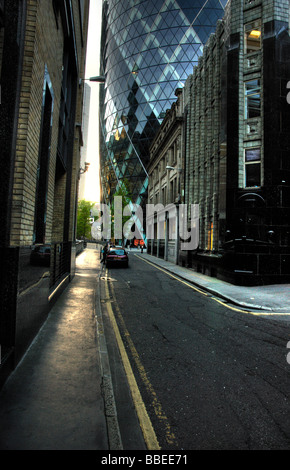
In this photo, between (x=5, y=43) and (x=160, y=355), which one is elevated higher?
(x=5, y=43)

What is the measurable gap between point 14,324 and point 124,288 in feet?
27.6

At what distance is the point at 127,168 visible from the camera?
6656 centimetres

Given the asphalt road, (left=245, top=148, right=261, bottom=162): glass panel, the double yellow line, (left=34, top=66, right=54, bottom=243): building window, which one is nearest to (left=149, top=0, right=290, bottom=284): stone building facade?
(left=245, top=148, right=261, bottom=162): glass panel

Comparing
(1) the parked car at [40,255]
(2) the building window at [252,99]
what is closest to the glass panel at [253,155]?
(2) the building window at [252,99]

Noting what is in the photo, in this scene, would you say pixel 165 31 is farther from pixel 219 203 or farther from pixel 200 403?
pixel 200 403

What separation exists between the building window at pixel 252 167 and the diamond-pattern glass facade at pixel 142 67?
4663cm

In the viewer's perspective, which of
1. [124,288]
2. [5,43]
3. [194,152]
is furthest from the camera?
[194,152]

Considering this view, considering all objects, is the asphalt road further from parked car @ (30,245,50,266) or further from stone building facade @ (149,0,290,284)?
stone building facade @ (149,0,290,284)

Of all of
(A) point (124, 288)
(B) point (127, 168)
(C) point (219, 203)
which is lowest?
(A) point (124, 288)

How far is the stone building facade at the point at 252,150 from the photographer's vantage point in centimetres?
1382

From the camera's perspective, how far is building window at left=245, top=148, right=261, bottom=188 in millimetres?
15016

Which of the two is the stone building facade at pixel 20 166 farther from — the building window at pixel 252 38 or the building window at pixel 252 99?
the building window at pixel 252 38

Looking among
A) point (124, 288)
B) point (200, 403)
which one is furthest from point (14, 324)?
point (124, 288)
